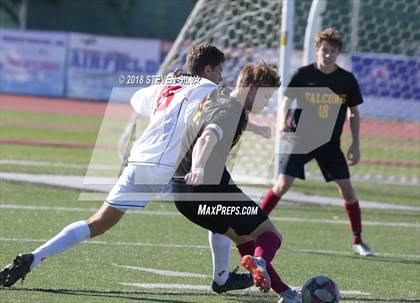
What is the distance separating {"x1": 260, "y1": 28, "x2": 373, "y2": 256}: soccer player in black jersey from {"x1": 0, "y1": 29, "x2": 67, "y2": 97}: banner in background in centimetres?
2263

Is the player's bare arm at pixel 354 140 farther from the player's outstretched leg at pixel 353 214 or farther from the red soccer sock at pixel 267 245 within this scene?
the red soccer sock at pixel 267 245

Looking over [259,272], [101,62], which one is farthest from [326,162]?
[101,62]

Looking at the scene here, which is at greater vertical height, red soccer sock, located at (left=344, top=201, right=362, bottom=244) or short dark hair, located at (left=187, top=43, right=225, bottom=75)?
short dark hair, located at (left=187, top=43, right=225, bottom=75)

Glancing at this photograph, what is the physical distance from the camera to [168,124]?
6.67 metres

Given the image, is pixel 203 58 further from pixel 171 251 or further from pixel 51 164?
pixel 51 164

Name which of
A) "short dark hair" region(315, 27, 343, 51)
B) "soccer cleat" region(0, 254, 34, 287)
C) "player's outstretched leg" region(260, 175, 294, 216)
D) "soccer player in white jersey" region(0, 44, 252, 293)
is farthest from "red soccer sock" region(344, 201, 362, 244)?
"soccer cleat" region(0, 254, 34, 287)

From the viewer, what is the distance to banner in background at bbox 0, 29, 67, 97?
31.6 meters

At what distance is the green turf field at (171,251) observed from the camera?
23.0ft

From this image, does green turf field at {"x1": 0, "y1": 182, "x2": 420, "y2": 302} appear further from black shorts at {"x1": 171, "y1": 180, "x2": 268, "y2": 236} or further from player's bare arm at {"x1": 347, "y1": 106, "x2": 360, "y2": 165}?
player's bare arm at {"x1": 347, "y1": 106, "x2": 360, "y2": 165}

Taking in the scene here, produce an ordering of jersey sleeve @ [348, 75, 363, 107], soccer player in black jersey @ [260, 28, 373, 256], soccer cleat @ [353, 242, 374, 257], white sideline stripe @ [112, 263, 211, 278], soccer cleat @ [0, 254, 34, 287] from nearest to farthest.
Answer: soccer cleat @ [0, 254, 34, 287]
white sideline stripe @ [112, 263, 211, 278]
soccer cleat @ [353, 242, 374, 257]
soccer player in black jersey @ [260, 28, 373, 256]
jersey sleeve @ [348, 75, 363, 107]

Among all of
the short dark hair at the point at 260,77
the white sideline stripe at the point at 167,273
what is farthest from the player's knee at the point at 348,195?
the short dark hair at the point at 260,77

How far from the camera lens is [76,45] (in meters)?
31.9

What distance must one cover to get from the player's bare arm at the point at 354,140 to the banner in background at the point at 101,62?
22128mm

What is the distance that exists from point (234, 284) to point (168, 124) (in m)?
1.21
